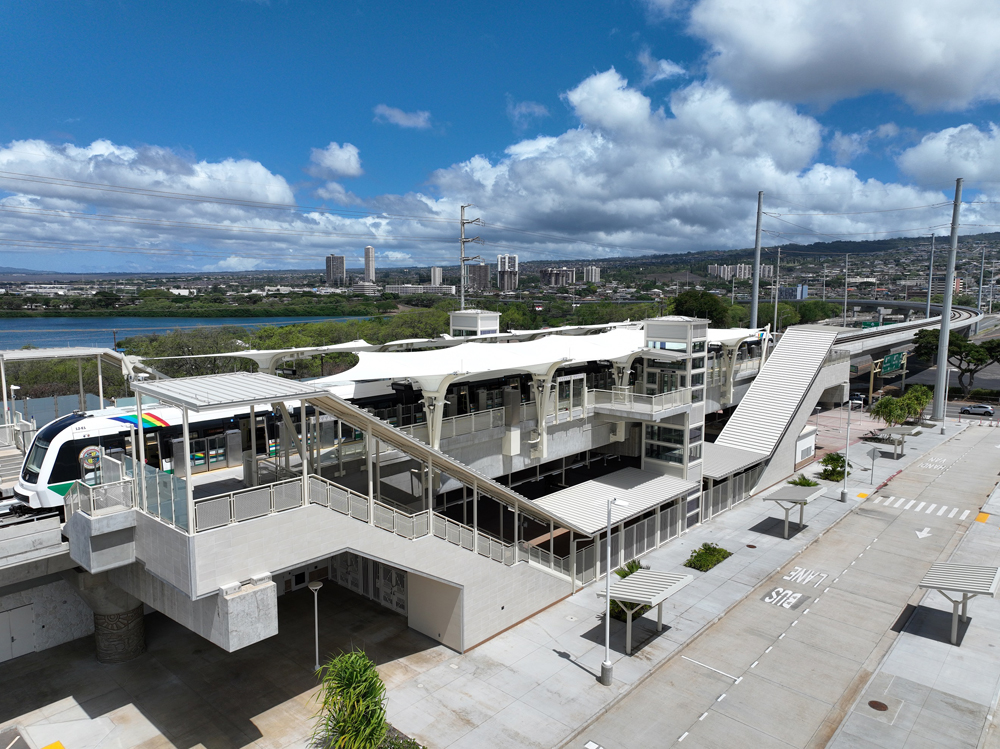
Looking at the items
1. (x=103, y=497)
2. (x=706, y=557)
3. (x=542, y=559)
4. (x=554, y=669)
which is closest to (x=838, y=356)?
(x=706, y=557)

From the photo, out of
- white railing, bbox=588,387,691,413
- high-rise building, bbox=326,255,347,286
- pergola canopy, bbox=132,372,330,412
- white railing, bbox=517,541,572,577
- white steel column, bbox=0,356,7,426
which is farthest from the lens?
high-rise building, bbox=326,255,347,286

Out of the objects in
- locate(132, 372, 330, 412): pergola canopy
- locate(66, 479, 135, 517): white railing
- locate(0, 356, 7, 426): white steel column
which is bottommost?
locate(66, 479, 135, 517): white railing

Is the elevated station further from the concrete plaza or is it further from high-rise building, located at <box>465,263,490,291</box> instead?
high-rise building, located at <box>465,263,490,291</box>

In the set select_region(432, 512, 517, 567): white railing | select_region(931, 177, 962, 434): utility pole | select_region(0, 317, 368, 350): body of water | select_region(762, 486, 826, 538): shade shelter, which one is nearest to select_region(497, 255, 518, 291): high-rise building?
select_region(0, 317, 368, 350): body of water

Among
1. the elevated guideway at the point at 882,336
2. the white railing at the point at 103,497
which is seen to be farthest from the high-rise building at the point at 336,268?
the white railing at the point at 103,497

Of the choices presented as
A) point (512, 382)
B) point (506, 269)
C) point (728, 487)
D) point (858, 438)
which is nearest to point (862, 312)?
point (506, 269)

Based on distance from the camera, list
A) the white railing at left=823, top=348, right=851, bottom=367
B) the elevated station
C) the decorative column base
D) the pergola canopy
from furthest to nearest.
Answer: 1. the white railing at left=823, top=348, right=851, bottom=367
2. the decorative column base
3. the elevated station
4. the pergola canopy

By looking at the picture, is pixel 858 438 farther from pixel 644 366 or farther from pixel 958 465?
pixel 644 366

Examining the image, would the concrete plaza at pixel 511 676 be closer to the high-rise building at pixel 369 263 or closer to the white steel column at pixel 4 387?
the white steel column at pixel 4 387
